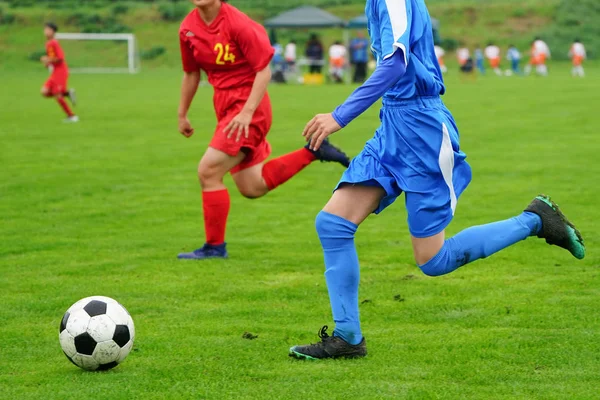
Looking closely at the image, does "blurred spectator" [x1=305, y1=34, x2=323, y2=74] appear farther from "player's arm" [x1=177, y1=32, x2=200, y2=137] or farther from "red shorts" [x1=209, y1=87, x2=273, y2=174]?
"red shorts" [x1=209, y1=87, x2=273, y2=174]

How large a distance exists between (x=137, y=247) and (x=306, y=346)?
12.6ft

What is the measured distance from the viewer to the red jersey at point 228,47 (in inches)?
311

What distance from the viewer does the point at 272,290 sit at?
7043mm

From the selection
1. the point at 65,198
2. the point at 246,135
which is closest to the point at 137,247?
the point at 246,135

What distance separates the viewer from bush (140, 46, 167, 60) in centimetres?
5981

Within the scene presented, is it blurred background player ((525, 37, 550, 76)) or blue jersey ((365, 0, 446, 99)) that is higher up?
blue jersey ((365, 0, 446, 99))

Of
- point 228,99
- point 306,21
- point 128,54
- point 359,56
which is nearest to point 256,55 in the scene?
point 228,99

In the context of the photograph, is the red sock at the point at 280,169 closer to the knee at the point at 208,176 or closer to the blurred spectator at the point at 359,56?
the knee at the point at 208,176

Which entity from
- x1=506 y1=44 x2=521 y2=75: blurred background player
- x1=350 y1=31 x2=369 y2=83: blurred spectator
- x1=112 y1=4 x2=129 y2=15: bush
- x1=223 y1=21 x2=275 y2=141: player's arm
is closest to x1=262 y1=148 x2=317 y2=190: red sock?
x1=223 y1=21 x2=275 y2=141: player's arm

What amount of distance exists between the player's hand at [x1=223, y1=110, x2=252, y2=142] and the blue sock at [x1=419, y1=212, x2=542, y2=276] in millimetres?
2549

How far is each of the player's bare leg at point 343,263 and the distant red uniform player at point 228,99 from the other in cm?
263

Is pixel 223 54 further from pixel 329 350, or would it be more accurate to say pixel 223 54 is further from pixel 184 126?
pixel 329 350

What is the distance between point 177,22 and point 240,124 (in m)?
60.4

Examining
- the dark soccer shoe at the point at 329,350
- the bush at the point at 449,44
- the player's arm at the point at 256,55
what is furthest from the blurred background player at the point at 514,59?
the dark soccer shoe at the point at 329,350
